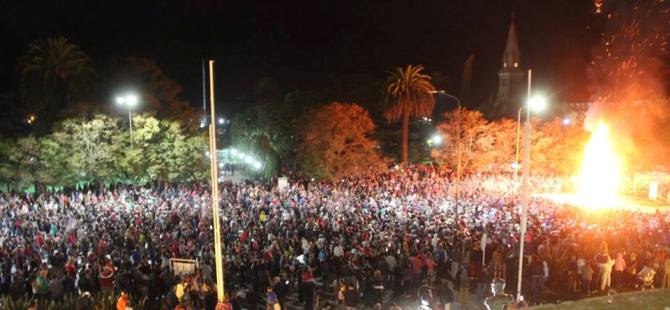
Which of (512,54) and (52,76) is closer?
(52,76)

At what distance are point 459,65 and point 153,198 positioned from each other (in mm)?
61078

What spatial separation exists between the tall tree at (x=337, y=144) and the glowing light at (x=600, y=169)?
16.1 metres

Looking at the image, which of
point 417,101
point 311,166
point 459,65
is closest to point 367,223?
point 311,166

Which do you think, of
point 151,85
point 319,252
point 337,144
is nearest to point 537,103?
point 337,144

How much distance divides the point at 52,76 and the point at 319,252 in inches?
1143

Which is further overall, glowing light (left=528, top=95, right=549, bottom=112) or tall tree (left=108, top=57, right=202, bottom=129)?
tall tree (left=108, top=57, right=202, bottom=129)

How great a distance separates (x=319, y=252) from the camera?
50.1 feet

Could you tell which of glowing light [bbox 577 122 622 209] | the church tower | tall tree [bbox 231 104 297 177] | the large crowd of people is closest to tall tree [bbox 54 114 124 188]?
the large crowd of people

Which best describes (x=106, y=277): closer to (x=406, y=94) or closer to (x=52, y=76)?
(x=52, y=76)

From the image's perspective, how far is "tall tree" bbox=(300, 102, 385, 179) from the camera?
35812 mm

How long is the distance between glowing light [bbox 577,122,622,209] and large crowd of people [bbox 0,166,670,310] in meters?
17.5

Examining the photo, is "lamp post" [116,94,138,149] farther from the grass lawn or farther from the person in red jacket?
the grass lawn

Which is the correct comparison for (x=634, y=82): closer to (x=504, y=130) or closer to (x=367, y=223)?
(x=504, y=130)

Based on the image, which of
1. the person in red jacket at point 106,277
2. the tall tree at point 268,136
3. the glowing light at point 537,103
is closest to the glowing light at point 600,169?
the glowing light at point 537,103
